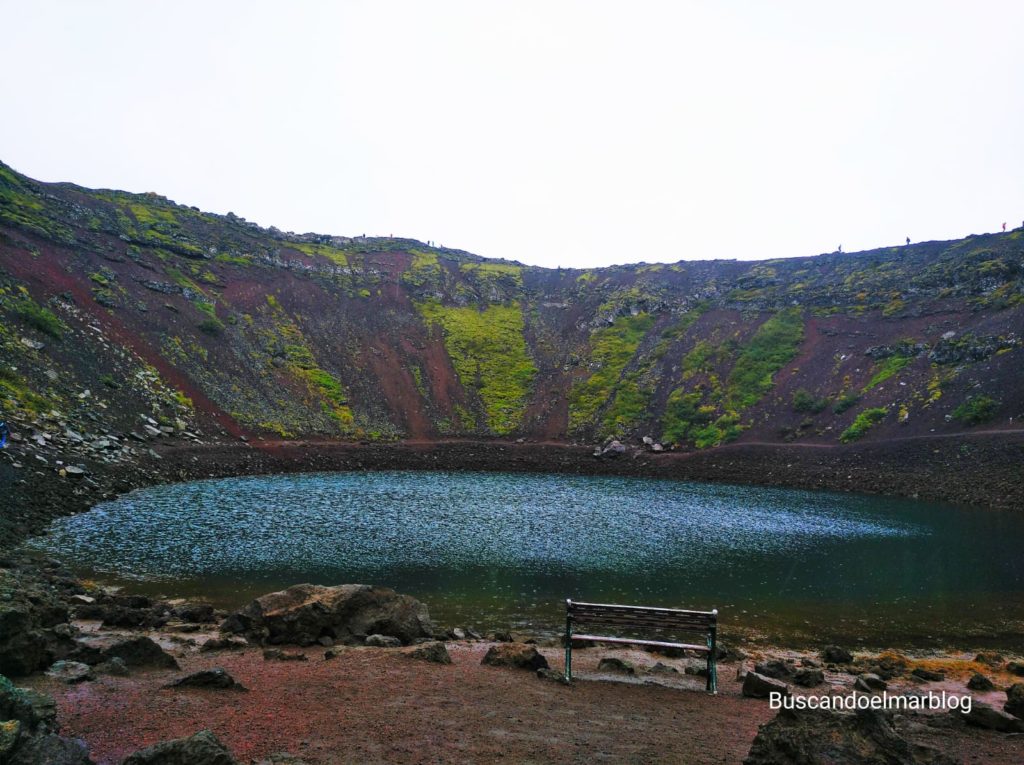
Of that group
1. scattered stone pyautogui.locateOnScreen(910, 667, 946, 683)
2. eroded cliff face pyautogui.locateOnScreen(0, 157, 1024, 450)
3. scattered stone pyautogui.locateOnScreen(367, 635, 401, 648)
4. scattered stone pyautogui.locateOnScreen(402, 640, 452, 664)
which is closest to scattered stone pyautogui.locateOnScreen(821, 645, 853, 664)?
scattered stone pyautogui.locateOnScreen(910, 667, 946, 683)

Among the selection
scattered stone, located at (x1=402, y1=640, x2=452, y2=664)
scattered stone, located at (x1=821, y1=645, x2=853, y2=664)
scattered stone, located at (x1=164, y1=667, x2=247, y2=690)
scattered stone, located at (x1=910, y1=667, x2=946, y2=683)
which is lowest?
scattered stone, located at (x1=821, y1=645, x2=853, y2=664)

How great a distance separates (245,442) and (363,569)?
129 ft

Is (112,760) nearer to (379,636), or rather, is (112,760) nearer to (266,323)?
(379,636)

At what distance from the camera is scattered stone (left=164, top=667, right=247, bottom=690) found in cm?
1005

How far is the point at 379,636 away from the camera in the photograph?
14.9m

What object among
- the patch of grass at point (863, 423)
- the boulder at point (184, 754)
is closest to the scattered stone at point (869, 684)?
the boulder at point (184, 754)

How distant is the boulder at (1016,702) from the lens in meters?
10.2

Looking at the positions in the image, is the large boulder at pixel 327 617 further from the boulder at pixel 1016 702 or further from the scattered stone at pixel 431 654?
the boulder at pixel 1016 702

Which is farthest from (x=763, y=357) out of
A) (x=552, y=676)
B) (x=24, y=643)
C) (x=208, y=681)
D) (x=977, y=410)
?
(x=24, y=643)

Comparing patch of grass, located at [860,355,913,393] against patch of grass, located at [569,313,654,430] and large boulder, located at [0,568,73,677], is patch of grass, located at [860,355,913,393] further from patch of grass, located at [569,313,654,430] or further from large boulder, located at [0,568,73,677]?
large boulder, located at [0,568,73,677]

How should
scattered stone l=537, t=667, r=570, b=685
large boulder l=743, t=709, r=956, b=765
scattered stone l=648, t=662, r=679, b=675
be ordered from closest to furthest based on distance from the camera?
1. large boulder l=743, t=709, r=956, b=765
2. scattered stone l=537, t=667, r=570, b=685
3. scattered stone l=648, t=662, r=679, b=675

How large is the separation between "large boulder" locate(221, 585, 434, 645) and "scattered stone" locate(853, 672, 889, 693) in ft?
34.9

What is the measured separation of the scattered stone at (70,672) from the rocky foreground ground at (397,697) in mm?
34

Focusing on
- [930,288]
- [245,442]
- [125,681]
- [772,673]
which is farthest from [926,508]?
[245,442]
